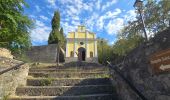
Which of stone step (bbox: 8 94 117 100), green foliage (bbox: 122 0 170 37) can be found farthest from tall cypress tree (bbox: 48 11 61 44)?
stone step (bbox: 8 94 117 100)

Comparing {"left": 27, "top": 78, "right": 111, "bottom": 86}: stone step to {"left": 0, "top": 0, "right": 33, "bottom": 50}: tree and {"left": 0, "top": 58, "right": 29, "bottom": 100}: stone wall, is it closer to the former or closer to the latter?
{"left": 0, "top": 58, "right": 29, "bottom": 100}: stone wall

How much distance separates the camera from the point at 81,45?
34000 millimetres

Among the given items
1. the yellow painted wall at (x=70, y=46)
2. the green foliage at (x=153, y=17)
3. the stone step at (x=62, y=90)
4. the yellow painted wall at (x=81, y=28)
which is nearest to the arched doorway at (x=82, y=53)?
the yellow painted wall at (x=70, y=46)

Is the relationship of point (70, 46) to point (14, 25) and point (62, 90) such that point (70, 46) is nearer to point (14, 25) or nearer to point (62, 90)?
point (14, 25)

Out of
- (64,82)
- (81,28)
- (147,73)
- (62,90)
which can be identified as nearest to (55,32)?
(81,28)

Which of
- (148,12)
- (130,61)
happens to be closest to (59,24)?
(148,12)

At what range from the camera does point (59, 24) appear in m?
40.6

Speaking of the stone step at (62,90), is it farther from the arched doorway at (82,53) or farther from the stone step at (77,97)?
the arched doorway at (82,53)

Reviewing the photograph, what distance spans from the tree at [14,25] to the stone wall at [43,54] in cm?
1542

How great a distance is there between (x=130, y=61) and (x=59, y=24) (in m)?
36.1

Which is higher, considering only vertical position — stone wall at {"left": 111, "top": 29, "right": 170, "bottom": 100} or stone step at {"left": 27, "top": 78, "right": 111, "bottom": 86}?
stone wall at {"left": 111, "top": 29, "right": 170, "bottom": 100}

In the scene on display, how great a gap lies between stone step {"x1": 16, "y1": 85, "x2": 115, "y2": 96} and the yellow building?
2545 centimetres

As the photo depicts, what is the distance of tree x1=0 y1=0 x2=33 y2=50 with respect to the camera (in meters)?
11.6

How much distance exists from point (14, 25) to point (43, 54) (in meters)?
17.6
